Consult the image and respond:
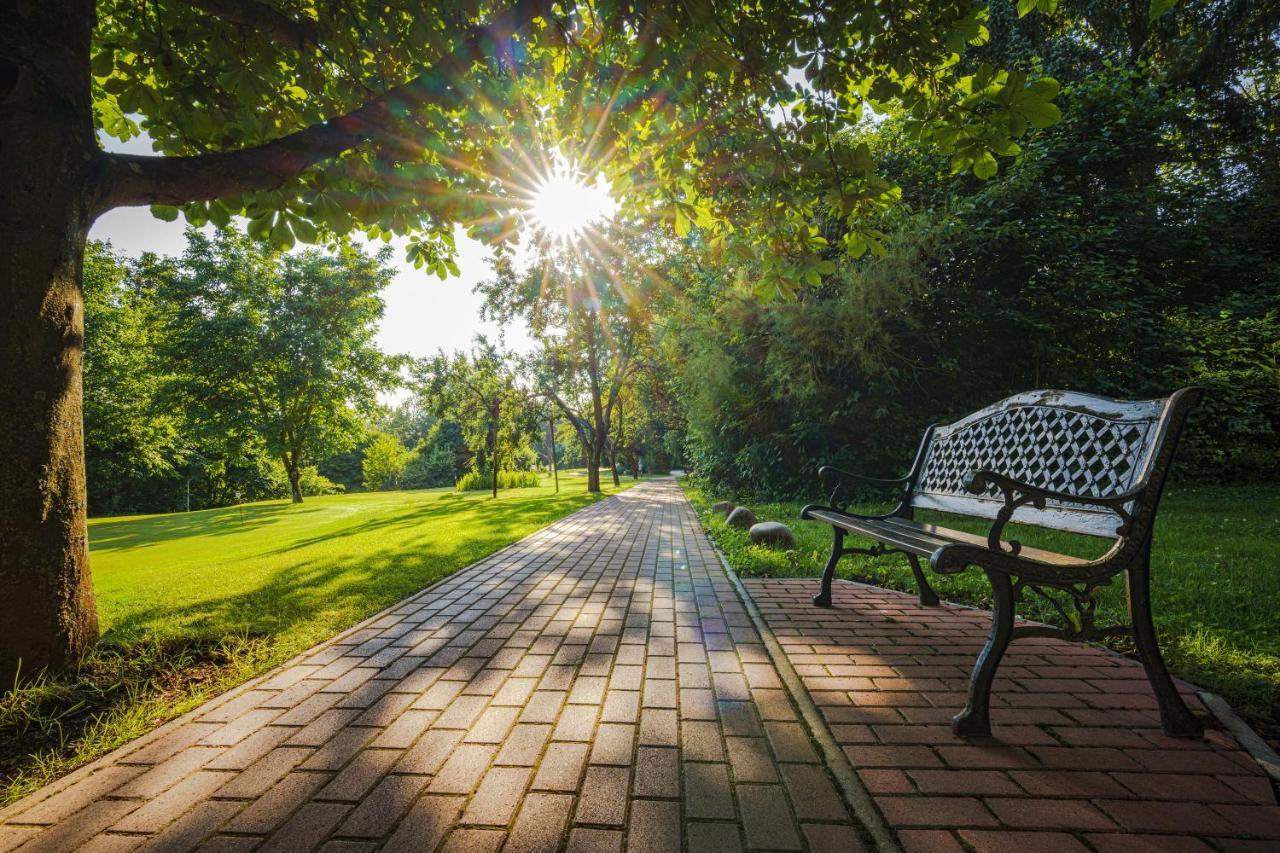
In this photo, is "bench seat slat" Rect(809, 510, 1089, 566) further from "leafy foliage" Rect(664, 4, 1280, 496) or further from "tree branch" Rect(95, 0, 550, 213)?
"leafy foliage" Rect(664, 4, 1280, 496)

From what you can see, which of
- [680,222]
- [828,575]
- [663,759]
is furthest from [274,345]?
[663,759]

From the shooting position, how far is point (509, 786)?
1661 millimetres

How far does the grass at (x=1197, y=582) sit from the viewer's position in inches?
95.6

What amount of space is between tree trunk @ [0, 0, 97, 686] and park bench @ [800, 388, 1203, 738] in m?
4.24

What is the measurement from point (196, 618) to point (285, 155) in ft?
11.0

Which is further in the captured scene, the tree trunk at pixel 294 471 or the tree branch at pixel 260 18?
the tree trunk at pixel 294 471

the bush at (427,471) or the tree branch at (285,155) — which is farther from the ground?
the tree branch at (285,155)

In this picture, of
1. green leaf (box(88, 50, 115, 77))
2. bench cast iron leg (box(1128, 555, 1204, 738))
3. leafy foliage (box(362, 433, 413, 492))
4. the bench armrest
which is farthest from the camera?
leafy foliage (box(362, 433, 413, 492))

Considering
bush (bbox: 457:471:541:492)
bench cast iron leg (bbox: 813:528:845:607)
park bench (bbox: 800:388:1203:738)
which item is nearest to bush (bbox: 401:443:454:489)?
bush (bbox: 457:471:541:492)

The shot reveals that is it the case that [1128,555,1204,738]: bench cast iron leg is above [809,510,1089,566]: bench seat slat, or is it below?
below

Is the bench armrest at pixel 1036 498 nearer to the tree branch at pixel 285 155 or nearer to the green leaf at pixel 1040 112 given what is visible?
the green leaf at pixel 1040 112

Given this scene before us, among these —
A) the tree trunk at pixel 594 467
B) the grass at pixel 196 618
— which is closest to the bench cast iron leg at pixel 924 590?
the grass at pixel 196 618

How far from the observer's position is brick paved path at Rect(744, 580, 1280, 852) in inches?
56.8

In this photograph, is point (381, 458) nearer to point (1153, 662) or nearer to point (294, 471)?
point (294, 471)
